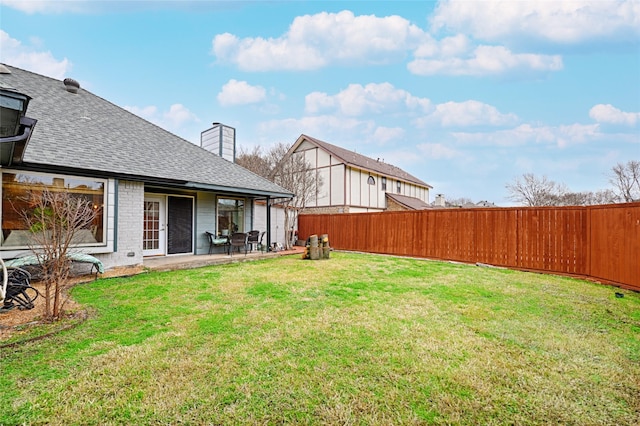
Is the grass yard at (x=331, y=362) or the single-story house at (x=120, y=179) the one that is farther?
the single-story house at (x=120, y=179)

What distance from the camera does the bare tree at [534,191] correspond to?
23.4m

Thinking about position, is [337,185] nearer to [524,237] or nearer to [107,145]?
[524,237]

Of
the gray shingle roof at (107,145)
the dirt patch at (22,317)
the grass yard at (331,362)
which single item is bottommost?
the grass yard at (331,362)

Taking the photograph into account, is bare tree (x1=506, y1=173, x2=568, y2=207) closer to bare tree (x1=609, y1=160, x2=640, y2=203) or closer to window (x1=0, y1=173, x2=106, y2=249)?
bare tree (x1=609, y1=160, x2=640, y2=203)

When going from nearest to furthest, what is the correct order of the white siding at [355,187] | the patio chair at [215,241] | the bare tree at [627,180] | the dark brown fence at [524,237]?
the dark brown fence at [524,237], the patio chair at [215,241], the bare tree at [627,180], the white siding at [355,187]

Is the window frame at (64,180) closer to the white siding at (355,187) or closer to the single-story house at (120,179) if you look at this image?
the single-story house at (120,179)

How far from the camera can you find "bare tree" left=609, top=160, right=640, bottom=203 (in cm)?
1948

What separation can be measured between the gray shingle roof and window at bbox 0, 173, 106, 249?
1.59ft

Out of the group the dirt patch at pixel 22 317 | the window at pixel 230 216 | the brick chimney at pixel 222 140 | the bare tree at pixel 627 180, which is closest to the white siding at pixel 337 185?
the brick chimney at pixel 222 140

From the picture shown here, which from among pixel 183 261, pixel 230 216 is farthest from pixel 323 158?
pixel 183 261

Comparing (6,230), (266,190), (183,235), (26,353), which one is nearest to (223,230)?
(183,235)

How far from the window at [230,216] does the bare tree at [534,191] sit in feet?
78.1

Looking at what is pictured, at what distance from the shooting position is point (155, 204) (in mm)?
8812

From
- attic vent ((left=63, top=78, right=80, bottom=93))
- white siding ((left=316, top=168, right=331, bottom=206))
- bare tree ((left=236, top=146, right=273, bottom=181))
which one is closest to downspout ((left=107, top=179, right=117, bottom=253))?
attic vent ((left=63, top=78, right=80, bottom=93))
